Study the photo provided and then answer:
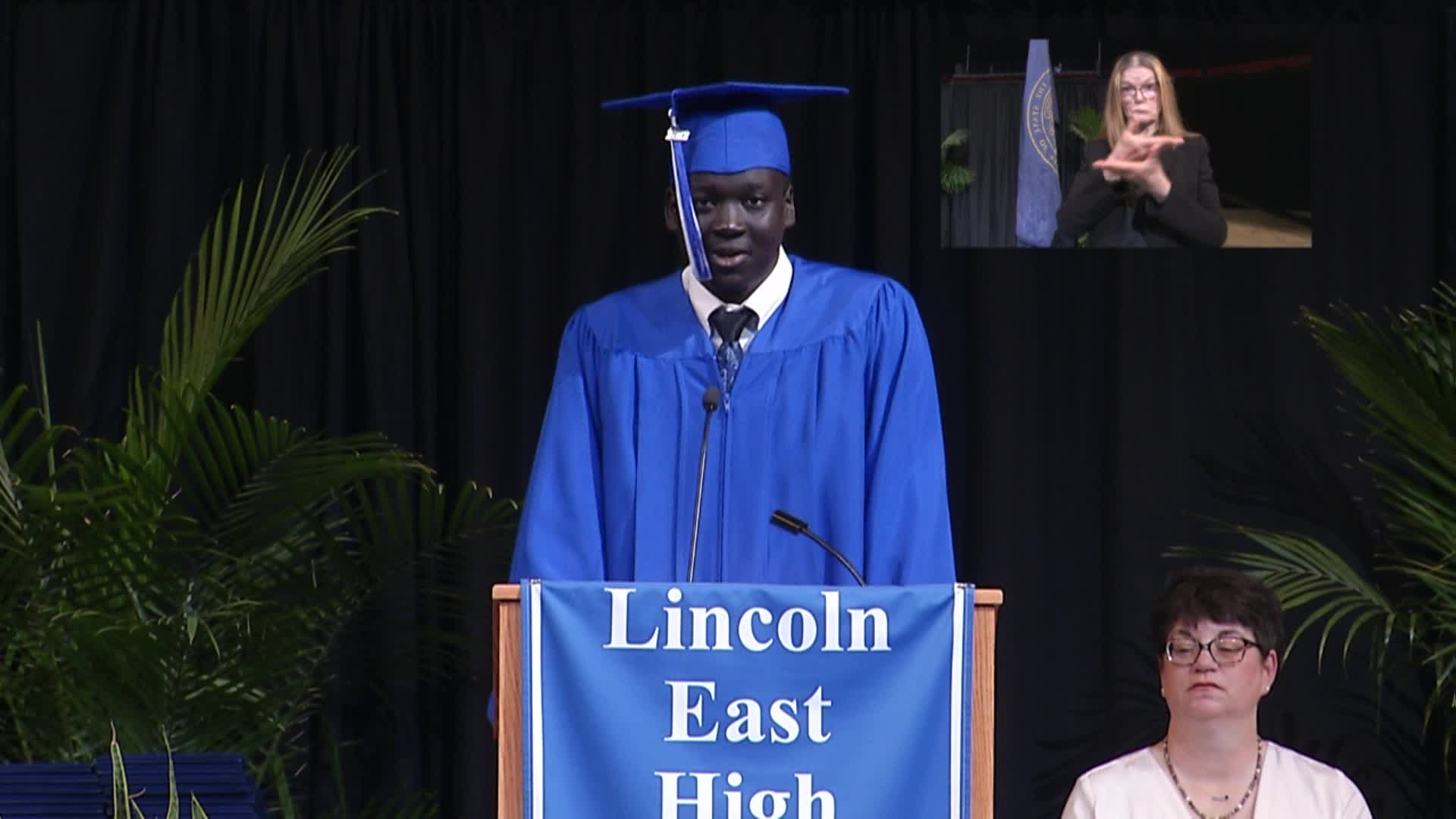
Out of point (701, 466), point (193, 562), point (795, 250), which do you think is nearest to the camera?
point (701, 466)

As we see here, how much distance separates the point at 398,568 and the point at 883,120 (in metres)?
1.55

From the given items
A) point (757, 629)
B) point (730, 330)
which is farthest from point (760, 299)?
Answer: point (757, 629)

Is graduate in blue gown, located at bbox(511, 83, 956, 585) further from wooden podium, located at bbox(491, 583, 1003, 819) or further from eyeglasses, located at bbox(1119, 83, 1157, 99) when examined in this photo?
eyeglasses, located at bbox(1119, 83, 1157, 99)

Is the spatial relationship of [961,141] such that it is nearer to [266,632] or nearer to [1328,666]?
[1328,666]

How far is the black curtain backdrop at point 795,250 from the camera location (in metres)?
4.60

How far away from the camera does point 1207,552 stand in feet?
14.4

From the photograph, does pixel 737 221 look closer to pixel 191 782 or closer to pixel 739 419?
pixel 739 419

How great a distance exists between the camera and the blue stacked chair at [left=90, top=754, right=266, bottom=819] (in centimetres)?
306

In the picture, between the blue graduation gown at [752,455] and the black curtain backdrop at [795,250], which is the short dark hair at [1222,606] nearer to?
the blue graduation gown at [752,455]

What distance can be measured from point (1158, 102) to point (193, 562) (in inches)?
96.5

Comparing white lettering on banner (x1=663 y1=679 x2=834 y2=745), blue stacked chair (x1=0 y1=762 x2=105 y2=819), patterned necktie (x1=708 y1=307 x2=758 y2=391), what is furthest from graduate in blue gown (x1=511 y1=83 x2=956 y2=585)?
blue stacked chair (x1=0 y1=762 x2=105 y2=819)

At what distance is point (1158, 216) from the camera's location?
470cm

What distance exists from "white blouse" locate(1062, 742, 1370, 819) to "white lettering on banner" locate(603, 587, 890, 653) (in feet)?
2.46

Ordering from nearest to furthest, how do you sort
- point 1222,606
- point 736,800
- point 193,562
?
1. point 736,800
2. point 1222,606
3. point 193,562
